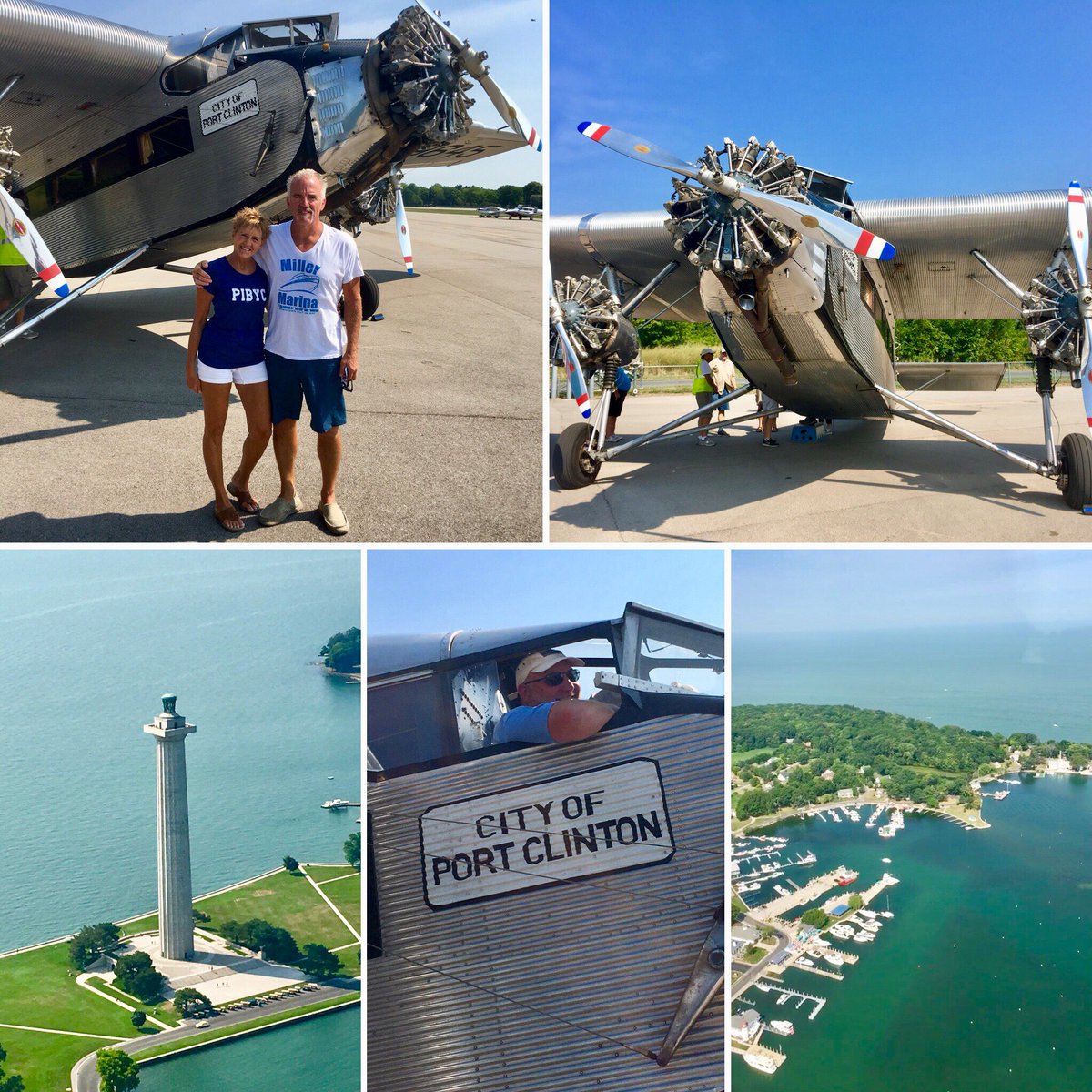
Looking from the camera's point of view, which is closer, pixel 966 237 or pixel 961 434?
pixel 961 434

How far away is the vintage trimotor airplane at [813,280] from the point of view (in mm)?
5395

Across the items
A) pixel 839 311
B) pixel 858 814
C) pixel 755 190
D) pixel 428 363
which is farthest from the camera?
pixel 858 814

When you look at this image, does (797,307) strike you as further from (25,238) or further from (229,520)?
(25,238)

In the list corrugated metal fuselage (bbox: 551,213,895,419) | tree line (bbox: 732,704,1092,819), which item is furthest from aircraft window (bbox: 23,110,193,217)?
tree line (bbox: 732,704,1092,819)

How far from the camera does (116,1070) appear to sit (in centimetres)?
1143

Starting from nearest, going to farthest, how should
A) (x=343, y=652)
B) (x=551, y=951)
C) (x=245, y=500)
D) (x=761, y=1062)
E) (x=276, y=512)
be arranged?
(x=276, y=512) < (x=245, y=500) < (x=551, y=951) < (x=343, y=652) < (x=761, y=1062)

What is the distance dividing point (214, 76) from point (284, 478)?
4.33 meters

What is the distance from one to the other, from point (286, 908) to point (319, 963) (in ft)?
4.47

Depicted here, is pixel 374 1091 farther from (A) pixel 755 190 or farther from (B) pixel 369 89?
(B) pixel 369 89

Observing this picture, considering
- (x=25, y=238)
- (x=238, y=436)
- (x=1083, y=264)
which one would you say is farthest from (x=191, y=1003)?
(x=1083, y=264)

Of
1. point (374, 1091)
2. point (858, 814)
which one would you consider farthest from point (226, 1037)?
point (858, 814)

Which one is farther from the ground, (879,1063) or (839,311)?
(839,311)

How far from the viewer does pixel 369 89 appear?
5895 mm

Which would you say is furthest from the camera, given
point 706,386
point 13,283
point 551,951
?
point 706,386
